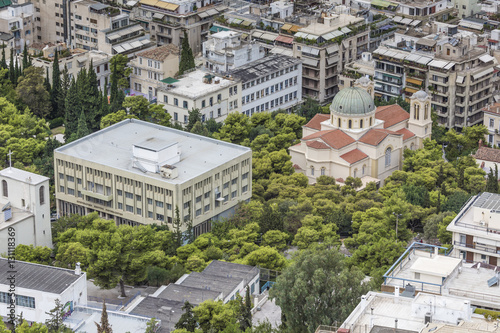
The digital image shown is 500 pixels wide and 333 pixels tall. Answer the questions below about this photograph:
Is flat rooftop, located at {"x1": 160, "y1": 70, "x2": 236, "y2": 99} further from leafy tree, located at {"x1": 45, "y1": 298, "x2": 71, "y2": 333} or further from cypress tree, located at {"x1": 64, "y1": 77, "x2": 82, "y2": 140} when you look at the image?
leafy tree, located at {"x1": 45, "y1": 298, "x2": 71, "y2": 333}

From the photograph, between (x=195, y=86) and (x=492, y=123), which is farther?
(x=195, y=86)

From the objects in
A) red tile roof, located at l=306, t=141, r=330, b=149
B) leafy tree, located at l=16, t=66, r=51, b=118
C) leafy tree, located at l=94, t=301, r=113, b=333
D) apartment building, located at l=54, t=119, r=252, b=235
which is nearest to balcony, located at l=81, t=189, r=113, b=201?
apartment building, located at l=54, t=119, r=252, b=235

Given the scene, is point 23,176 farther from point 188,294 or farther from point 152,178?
point 188,294

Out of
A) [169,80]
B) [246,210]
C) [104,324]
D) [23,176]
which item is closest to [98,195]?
[23,176]

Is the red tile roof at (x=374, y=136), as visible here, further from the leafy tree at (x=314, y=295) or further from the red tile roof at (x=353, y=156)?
the leafy tree at (x=314, y=295)

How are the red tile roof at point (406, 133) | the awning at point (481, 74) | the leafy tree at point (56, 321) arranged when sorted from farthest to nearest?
the awning at point (481, 74) → the red tile roof at point (406, 133) → the leafy tree at point (56, 321)

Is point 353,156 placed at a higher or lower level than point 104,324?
lower

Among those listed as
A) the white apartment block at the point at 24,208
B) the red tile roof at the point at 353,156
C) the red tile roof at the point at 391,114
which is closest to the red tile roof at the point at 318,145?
the red tile roof at the point at 353,156
